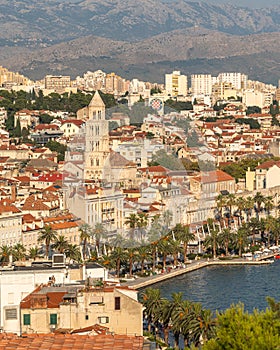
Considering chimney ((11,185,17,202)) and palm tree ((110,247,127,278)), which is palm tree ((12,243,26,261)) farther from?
chimney ((11,185,17,202))

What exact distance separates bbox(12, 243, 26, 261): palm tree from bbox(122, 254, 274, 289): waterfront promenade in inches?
76.2

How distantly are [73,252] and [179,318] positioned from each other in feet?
26.8

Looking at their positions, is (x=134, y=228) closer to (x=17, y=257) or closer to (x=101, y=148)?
(x=17, y=257)

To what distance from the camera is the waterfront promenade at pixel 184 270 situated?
24.0m

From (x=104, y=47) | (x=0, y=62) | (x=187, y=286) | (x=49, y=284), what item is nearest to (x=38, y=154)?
(x=187, y=286)

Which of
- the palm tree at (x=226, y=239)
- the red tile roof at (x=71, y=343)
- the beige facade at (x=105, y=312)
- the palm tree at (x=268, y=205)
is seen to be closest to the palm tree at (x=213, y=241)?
the palm tree at (x=226, y=239)

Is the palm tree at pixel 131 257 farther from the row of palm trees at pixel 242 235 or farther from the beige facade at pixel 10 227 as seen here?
the row of palm trees at pixel 242 235

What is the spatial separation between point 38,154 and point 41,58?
108m

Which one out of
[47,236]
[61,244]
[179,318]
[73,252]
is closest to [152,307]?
[179,318]

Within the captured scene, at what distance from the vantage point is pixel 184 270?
2631cm

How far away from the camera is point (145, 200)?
1045 inches

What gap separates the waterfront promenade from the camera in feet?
78.6

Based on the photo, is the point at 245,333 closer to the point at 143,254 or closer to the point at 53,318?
the point at 53,318

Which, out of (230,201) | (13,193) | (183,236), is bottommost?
(183,236)
